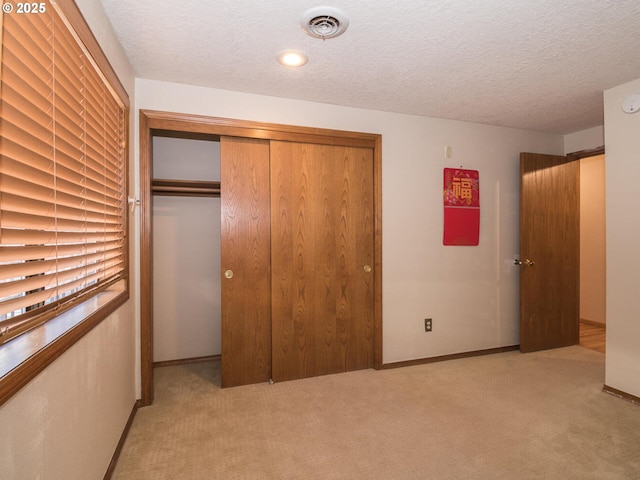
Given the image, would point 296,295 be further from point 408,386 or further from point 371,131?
point 371,131

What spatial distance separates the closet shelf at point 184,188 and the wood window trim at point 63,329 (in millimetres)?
1079

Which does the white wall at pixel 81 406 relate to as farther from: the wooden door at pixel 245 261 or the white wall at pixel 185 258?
the white wall at pixel 185 258

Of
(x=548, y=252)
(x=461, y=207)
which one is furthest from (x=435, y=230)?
(x=548, y=252)

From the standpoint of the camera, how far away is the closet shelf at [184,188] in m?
3.04

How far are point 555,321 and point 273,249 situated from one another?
3.21 meters

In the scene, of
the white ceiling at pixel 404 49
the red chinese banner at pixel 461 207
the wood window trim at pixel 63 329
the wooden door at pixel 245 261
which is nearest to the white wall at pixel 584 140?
the white ceiling at pixel 404 49

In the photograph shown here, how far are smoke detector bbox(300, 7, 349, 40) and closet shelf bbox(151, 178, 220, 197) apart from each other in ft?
5.73

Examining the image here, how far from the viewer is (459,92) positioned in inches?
110

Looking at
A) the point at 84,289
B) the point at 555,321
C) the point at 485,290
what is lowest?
the point at 555,321

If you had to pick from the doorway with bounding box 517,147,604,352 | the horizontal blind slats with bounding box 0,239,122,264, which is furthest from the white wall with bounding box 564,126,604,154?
the horizontal blind slats with bounding box 0,239,122,264

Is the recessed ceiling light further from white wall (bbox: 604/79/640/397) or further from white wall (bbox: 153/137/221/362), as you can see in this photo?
white wall (bbox: 604/79/640/397)

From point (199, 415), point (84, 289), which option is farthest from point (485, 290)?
point (84, 289)

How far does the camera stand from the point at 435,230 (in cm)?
343

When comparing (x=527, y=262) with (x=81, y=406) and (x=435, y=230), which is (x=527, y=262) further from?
(x=81, y=406)
